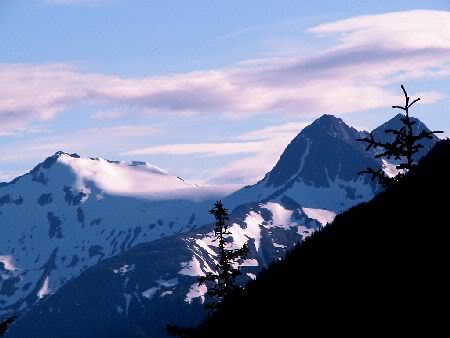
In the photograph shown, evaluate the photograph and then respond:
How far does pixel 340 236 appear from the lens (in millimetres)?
35438

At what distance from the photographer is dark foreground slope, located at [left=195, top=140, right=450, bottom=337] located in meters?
25.4

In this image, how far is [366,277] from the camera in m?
28.9

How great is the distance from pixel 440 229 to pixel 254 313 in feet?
22.1

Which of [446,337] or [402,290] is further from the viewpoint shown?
[402,290]

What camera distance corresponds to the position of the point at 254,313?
32062mm

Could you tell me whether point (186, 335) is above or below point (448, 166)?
below

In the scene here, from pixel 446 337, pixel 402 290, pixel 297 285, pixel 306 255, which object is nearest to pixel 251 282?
pixel 306 255

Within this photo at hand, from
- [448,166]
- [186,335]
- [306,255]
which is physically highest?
[448,166]

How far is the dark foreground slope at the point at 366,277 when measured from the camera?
83.4ft

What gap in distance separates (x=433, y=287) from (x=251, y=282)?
41.8 ft

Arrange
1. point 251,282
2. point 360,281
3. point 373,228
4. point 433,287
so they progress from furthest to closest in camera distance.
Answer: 1. point 251,282
2. point 373,228
3. point 360,281
4. point 433,287

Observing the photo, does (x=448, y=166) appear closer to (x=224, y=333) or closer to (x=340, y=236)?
(x=340, y=236)

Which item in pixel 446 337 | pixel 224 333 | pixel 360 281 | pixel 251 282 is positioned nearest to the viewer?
pixel 446 337

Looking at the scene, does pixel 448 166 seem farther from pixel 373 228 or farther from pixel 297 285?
pixel 297 285
